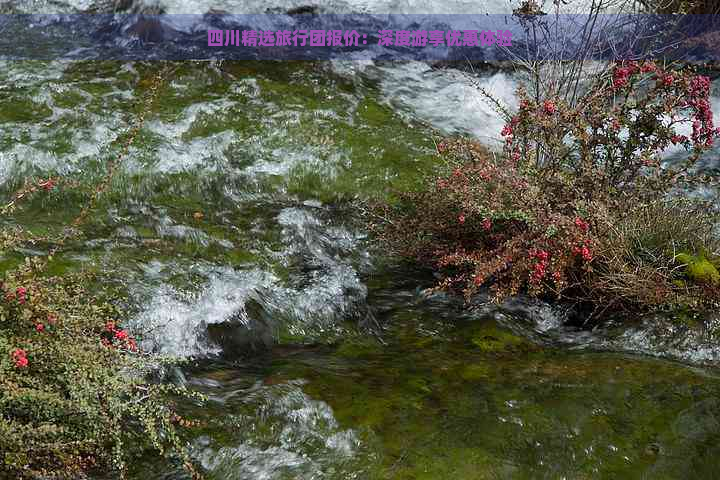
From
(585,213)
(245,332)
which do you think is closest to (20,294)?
(245,332)

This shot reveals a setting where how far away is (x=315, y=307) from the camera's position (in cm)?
452

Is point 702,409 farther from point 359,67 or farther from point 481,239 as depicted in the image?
point 359,67

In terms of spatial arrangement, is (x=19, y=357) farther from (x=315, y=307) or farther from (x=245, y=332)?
(x=315, y=307)

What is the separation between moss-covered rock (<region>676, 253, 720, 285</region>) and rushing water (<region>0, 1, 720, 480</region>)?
1.05 ft

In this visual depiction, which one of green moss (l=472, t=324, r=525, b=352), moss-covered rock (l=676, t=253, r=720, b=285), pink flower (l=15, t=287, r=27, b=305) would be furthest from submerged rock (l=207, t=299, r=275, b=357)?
moss-covered rock (l=676, t=253, r=720, b=285)

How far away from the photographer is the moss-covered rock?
430 centimetres

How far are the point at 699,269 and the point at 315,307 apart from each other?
7.38ft

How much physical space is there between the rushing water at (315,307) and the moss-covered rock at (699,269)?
320 mm

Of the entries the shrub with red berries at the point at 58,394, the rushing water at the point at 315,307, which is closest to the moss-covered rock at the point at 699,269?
the rushing water at the point at 315,307

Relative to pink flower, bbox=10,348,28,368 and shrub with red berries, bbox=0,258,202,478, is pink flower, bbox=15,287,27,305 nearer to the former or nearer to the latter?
shrub with red berries, bbox=0,258,202,478

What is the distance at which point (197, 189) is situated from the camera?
582 centimetres

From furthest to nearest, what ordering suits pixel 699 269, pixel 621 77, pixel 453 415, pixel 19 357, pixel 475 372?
pixel 621 77 → pixel 699 269 → pixel 475 372 → pixel 453 415 → pixel 19 357

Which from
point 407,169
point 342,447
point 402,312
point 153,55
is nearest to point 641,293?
point 402,312

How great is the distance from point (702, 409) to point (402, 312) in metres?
1.80
